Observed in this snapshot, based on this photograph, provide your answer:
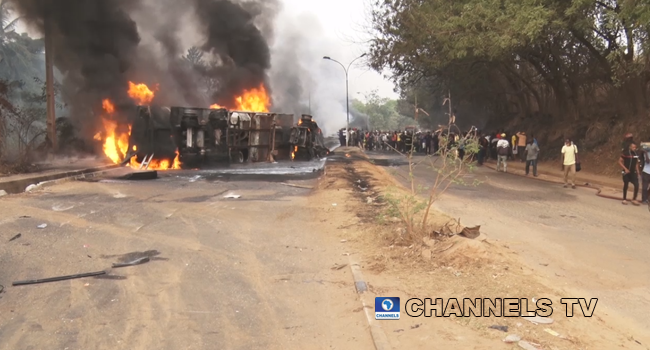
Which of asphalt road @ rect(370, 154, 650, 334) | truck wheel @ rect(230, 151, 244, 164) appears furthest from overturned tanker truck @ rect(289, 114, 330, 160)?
asphalt road @ rect(370, 154, 650, 334)

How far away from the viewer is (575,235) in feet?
24.3

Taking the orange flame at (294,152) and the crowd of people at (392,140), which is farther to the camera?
the crowd of people at (392,140)

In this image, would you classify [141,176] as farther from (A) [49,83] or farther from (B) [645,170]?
(B) [645,170]

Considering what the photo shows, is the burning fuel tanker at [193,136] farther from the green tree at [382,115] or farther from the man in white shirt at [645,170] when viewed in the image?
the green tree at [382,115]

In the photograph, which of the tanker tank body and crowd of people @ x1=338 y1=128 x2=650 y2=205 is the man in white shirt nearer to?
crowd of people @ x1=338 y1=128 x2=650 y2=205

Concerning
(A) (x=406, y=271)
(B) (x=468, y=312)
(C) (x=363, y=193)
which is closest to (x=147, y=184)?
(C) (x=363, y=193)

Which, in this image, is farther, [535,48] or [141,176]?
[535,48]

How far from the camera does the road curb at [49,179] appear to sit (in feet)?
39.9

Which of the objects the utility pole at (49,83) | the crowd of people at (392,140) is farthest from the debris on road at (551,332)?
the crowd of people at (392,140)

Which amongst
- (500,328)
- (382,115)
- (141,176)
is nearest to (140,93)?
(141,176)

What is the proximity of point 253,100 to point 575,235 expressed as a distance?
25375 millimetres

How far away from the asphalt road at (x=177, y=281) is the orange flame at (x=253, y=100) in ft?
68.3

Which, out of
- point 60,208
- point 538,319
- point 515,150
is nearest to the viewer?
point 538,319

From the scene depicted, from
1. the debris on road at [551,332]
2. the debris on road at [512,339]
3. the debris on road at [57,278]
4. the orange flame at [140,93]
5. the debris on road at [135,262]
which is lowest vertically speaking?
the debris on road at [57,278]
